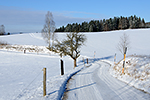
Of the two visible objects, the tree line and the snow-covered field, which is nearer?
the snow-covered field

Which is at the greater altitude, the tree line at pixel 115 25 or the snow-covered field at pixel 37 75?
the tree line at pixel 115 25

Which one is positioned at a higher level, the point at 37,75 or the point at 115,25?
the point at 115,25

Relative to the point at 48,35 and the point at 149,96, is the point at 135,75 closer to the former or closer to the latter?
the point at 149,96

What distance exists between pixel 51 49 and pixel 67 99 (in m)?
36.1

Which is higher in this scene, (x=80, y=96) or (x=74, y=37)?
(x=74, y=37)

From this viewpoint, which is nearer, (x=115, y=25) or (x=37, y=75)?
(x=37, y=75)

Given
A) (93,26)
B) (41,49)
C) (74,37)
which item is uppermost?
(93,26)

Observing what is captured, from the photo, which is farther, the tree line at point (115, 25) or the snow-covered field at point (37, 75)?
the tree line at point (115, 25)

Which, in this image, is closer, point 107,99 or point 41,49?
point 107,99

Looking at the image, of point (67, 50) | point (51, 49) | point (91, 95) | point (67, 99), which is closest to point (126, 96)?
point (91, 95)

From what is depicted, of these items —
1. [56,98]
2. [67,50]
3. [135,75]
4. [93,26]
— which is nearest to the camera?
[56,98]

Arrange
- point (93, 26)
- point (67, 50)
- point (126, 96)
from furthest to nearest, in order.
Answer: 1. point (93, 26)
2. point (67, 50)
3. point (126, 96)

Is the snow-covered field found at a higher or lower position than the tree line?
lower

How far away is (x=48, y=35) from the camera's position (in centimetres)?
4128
